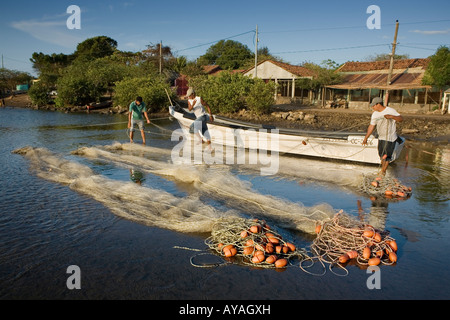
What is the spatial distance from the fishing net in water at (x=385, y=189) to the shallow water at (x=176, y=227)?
21 cm

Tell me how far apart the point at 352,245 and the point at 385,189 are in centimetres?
323

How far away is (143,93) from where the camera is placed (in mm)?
29375

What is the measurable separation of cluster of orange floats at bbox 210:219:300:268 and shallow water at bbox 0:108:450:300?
0.15m

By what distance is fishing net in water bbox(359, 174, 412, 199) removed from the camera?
23.3ft

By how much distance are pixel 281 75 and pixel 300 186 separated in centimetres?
2836

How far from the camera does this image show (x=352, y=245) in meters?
4.54

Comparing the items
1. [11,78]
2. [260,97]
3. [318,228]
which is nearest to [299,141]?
[318,228]

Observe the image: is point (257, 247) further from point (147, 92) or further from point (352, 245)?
point (147, 92)

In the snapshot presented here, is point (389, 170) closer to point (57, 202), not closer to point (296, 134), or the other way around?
point (296, 134)

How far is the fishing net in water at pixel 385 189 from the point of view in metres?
7.11

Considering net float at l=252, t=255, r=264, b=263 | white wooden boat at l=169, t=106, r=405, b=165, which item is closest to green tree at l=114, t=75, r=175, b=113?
white wooden boat at l=169, t=106, r=405, b=165

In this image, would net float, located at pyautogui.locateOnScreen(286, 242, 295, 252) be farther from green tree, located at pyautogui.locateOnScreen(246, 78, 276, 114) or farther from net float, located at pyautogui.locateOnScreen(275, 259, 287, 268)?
green tree, located at pyautogui.locateOnScreen(246, 78, 276, 114)

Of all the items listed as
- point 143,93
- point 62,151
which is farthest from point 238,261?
point 143,93
